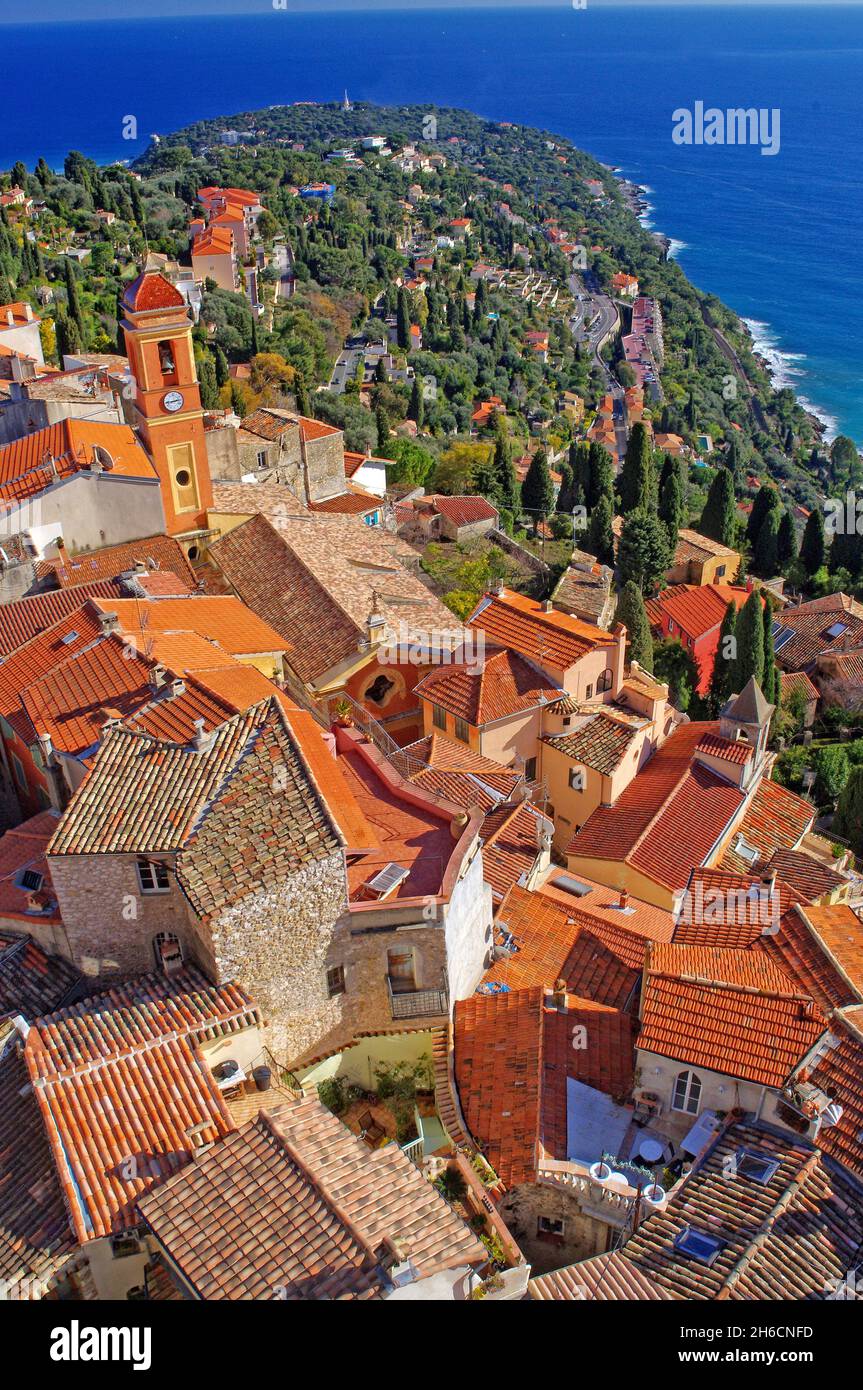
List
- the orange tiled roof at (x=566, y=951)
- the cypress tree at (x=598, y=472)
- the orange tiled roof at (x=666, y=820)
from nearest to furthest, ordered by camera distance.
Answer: the orange tiled roof at (x=566, y=951), the orange tiled roof at (x=666, y=820), the cypress tree at (x=598, y=472)

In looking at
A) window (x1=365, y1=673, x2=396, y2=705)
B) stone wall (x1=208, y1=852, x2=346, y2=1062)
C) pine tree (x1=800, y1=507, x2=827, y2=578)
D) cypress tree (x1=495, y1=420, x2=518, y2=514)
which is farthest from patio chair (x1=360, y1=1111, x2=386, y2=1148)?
pine tree (x1=800, y1=507, x2=827, y2=578)

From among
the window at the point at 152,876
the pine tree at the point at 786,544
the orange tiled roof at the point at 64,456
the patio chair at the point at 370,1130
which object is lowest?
the pine tree at the point at 786,544

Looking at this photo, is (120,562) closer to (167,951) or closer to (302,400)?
(167,951)

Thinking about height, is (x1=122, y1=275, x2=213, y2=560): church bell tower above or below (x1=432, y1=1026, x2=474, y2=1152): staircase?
above

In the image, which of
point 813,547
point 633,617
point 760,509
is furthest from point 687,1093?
point 813,547

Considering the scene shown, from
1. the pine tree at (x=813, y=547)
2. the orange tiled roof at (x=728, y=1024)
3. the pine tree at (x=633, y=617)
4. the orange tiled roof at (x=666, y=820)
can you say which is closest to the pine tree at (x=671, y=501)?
the pine tree at (x=813, y=547)

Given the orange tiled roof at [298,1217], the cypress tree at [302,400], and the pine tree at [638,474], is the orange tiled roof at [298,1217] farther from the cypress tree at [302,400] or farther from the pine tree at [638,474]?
the pine tree at [638,474]

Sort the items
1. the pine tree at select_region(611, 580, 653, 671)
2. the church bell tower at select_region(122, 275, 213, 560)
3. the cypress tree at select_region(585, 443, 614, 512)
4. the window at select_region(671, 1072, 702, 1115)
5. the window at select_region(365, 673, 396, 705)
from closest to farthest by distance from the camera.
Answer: the window at select_region(671, 1072, 702, 1115), the window at select_region(365, 673, 396, 705), the church bell tower at select_region(122, 275, 213, 560), the pine tree at select_region(611, 580, 653, 671), the cypress tree at select_region(585, 443, 614, 512)

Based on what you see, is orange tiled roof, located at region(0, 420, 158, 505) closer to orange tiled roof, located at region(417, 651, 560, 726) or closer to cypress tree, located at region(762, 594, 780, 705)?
orange tiled roof, located at region(417, 651, 560, 726)
